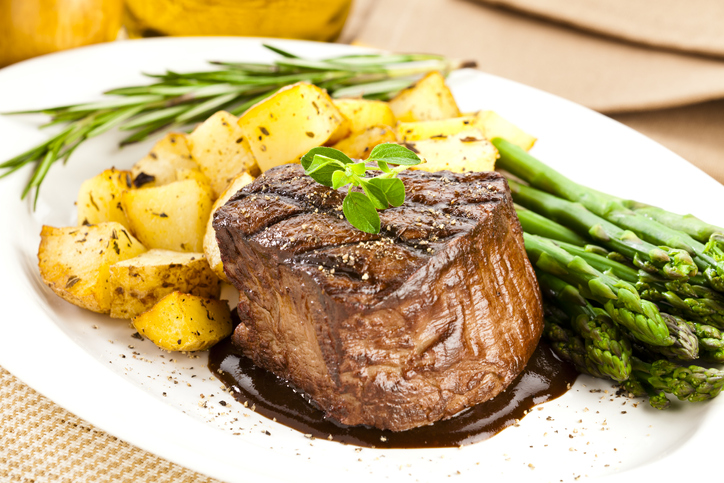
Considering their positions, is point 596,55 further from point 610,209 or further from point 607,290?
point 607,290

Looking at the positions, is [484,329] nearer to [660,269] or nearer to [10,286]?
[660,269]

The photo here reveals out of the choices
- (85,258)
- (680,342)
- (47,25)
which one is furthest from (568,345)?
(47,25)

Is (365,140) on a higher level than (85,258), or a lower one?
higher

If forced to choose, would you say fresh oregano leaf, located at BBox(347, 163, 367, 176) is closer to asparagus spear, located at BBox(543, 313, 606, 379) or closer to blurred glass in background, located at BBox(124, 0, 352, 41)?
asparagus spear, located at BBox(543, 313, 606, 379)

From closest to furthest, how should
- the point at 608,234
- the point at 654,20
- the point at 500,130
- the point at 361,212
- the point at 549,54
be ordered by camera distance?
1. the point at 361,212
2. the point at 608,234
3. the point at 500,130
4. the point at 654,20
5. the point at 549,54

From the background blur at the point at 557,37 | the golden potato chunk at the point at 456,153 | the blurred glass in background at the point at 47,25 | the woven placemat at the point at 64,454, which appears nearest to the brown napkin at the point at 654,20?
the background blur at the point at 557,37

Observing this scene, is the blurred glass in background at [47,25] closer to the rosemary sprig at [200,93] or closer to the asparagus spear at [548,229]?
the rosemary sprig at [200,93]

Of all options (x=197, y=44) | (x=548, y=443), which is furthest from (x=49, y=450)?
(x=197, y=44)
